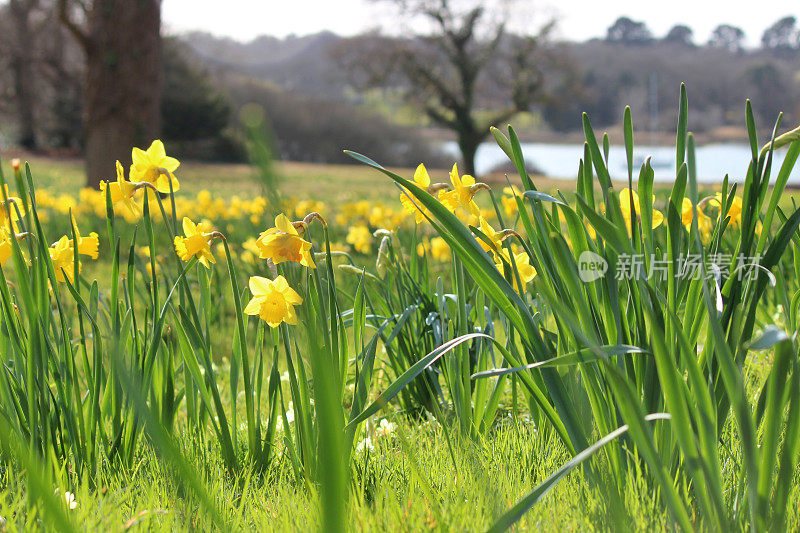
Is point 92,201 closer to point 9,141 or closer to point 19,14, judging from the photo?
point 19,14

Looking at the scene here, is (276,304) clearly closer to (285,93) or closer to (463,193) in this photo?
(463,193)

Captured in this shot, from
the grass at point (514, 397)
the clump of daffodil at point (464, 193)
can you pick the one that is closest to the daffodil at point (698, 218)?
the grass at point (514, 397)

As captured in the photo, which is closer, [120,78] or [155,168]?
[155,168]

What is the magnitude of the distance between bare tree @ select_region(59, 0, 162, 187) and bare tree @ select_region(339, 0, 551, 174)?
17126 millimetres

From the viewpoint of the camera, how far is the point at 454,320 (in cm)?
142

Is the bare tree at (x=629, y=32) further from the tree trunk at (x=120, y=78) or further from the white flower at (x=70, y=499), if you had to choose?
the white flower at (x=70, y=499)

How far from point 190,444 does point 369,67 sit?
23.6 metres

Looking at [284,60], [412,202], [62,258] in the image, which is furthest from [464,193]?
[284,60]

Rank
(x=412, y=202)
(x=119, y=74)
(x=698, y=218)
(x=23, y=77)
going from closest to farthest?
(x=412, y=202)
(x=698, y=218)
(x=119, y=74)
(x=23, y=77)

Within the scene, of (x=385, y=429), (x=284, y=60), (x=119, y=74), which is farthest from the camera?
(x=284, y=60)

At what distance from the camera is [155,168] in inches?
51.7

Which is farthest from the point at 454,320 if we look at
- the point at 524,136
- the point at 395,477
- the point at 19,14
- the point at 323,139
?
the point at 524,136

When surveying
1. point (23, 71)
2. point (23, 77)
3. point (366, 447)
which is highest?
point (23, 71)

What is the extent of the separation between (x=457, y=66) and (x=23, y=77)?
18.3 meters
